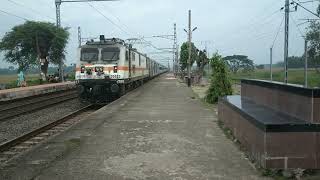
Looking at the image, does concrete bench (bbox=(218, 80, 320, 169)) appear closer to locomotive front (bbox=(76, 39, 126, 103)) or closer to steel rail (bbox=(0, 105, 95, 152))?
steel rail (bbox=(0, 105, 95, 152))

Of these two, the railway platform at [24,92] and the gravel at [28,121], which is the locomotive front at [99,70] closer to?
the gravel at [28,121]

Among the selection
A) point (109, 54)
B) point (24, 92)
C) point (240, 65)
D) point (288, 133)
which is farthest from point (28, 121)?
point (240, 65)

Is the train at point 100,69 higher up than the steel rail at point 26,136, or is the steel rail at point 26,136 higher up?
the train at point 100,69

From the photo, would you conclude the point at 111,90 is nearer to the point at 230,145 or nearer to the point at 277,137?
the point at 230,145

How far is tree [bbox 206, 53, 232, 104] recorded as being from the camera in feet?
67.9

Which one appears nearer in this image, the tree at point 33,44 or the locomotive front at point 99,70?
the locomotive front at point 99,70

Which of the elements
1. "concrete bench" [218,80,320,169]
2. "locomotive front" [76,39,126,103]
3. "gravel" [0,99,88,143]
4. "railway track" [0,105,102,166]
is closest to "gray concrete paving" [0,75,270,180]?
"concrete bench" [218,80,320,169]

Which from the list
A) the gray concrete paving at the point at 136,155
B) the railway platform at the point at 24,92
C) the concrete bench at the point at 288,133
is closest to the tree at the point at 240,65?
the railway platform at the point at 24,92

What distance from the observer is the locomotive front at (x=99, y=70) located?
76.8 ft

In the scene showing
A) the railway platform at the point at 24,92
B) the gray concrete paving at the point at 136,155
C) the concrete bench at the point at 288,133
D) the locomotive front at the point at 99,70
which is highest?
the locomotive front at the point at 99,70

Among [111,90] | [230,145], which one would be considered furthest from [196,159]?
[111,90]

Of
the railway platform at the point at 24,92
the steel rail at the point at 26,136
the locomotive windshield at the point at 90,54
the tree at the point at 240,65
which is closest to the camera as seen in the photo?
the steel rail at the point at 26,136

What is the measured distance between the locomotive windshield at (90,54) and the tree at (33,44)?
3054 centimetres

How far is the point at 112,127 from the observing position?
40.8 ft
